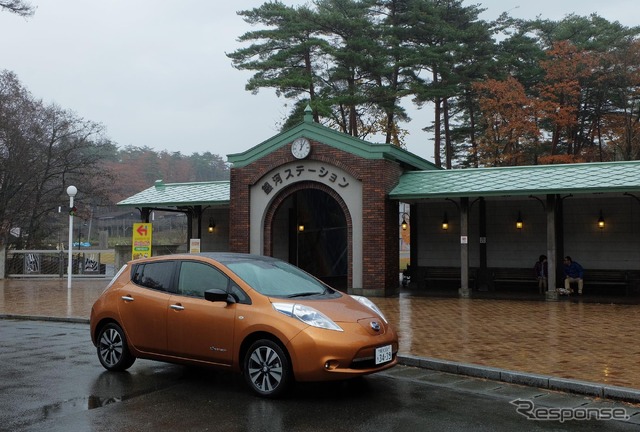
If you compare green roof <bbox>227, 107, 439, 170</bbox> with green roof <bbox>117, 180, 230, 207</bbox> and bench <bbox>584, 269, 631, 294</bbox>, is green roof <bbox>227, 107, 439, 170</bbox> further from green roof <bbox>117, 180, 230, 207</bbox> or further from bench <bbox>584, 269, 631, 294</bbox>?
bench <bbox>584, 269, 631, 294</bbox>

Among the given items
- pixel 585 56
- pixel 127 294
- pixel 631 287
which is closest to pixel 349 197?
pixel 631 287

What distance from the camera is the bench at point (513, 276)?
819 inches

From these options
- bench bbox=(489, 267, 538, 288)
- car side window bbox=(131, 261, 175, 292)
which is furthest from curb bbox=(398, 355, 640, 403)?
bench bbox=(489, 267, 538, 288)

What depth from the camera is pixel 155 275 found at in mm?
8039

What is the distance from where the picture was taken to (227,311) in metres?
7.00

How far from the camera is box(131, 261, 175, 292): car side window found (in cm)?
785

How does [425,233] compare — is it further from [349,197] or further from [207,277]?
[207,277]

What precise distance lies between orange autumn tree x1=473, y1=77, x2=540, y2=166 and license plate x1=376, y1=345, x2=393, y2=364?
29.1 m

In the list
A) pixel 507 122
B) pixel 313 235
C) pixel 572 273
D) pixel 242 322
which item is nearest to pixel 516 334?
pixel 242 322

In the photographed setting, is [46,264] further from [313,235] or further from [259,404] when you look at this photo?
[259,404]

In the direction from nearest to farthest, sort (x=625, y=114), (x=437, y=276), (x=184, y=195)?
(x=437, y=276) → (x=184, y=195) → (x=625, y=114)

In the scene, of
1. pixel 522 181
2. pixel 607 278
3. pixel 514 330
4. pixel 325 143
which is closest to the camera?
pixel 514 330

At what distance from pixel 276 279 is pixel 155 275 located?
1.73 meters

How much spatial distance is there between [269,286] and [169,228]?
79.5m
